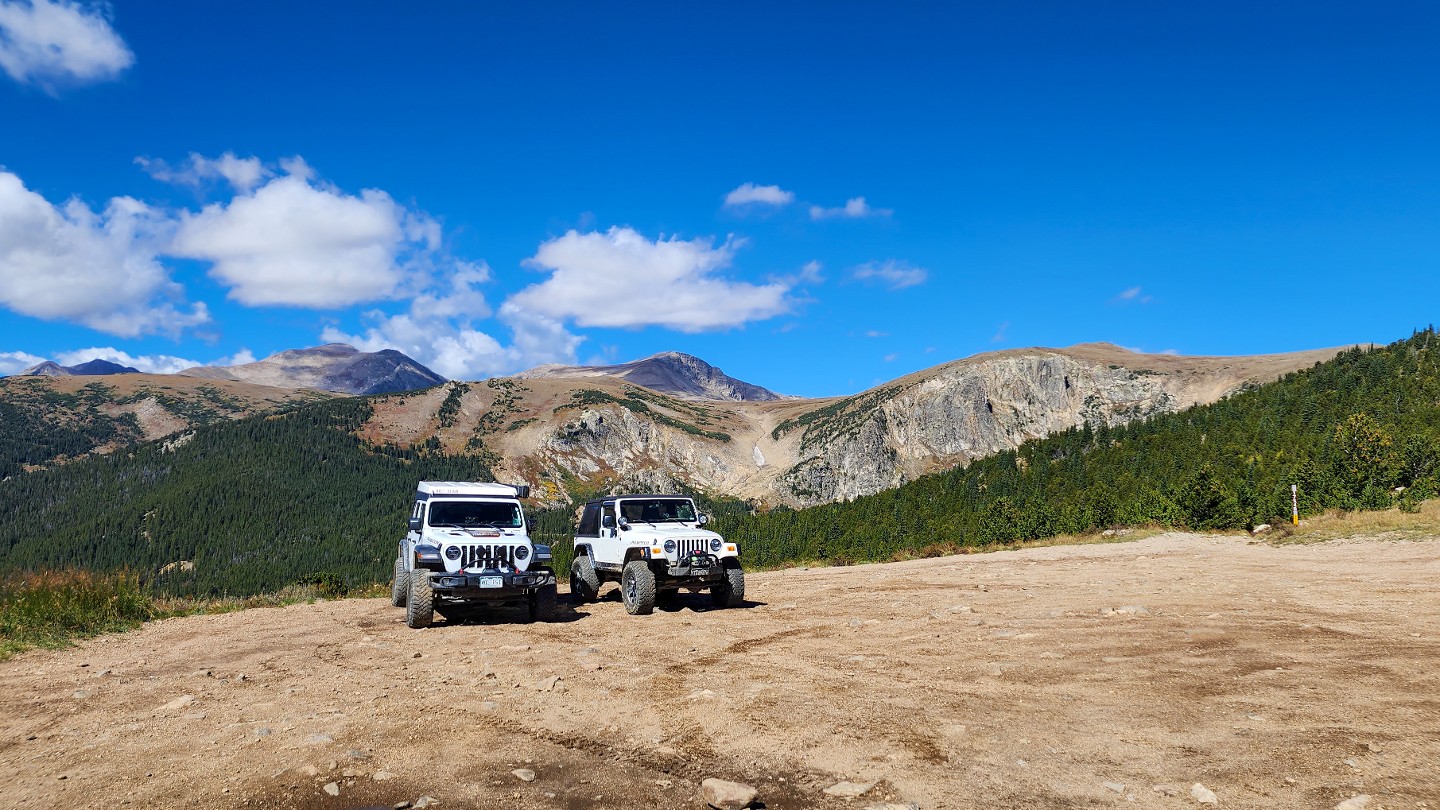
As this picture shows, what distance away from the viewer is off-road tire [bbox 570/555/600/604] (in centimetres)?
1967

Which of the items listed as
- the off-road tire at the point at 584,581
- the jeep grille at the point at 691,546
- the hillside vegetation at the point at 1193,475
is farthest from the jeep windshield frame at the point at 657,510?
the hillside vegetation at the point at 1193,475

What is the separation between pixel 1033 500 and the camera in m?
80.9

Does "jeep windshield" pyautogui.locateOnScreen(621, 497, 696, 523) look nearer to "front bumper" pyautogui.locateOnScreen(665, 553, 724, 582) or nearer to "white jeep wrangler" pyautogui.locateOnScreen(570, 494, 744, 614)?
"white jeep wrangler" pyautogui.locateOnScreen(570, 494, 744, 614)

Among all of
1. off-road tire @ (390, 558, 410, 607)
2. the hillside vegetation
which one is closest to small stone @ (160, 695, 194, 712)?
off-road tire @ (390, 558, 410, 607)

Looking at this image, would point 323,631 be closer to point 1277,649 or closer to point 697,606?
point 697,606

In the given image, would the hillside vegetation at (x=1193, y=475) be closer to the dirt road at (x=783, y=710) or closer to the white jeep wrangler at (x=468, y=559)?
the white jeep wrangler at (x=468, y=559)

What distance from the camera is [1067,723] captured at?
24.0 feet

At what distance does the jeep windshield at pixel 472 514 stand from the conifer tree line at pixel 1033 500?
2.75 feet

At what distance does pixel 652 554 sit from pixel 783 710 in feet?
31.0

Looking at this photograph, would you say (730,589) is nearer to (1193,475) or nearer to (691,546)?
(691,546)

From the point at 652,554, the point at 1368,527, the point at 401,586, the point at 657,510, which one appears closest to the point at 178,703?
the point at 401,586

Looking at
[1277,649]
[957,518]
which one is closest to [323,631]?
[1277,649]

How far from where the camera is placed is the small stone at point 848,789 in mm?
5852

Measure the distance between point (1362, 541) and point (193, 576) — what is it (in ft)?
639
